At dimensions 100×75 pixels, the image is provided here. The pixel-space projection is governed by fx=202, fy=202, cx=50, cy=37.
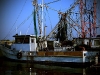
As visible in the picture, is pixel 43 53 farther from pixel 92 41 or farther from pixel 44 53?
pixel 92 41

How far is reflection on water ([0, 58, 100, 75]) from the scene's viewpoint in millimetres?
11391

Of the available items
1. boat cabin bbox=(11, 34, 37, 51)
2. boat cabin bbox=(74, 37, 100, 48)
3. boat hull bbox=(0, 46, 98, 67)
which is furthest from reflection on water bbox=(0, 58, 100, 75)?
boat cabin bbox=(74, 37, 100, 48)

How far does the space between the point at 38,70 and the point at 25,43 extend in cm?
361

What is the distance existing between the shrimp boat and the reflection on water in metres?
0.49

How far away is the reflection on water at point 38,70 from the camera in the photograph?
11.4 meters

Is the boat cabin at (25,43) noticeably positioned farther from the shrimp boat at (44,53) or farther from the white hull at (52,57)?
the white hull at (52,57)

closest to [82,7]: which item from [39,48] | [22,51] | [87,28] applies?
[87,28]

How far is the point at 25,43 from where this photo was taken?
613 inches

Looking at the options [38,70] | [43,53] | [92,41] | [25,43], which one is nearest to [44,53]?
[43,53]

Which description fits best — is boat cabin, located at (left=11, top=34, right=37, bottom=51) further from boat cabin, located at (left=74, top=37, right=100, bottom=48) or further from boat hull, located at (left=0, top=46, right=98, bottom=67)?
boat cabin, located at (left=74, top=37, right=100, bottom=48)

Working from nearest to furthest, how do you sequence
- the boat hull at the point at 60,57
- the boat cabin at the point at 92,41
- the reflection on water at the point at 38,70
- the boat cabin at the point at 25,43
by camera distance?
the reflection on water at the point at 38,70
the boat hull at the point at 60,57
the boat cabin at the point at 92,41
the boat cabin at the point at 25,43

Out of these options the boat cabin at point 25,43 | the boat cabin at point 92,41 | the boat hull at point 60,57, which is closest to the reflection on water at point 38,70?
the boat hull at point 60,57

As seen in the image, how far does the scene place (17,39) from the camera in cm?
1597

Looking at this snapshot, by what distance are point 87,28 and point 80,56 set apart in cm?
593
